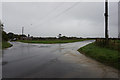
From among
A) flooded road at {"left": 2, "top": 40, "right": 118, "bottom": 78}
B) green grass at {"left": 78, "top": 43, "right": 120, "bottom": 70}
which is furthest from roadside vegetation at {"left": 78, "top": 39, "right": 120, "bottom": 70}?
flooded road at {"left": 2, "top": 40, "right": 118, "bottom": 78}

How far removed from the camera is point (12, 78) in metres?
4.46

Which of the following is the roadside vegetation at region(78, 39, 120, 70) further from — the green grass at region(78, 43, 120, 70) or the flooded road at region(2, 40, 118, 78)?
the flooded road at region(2, 40, 118, 78)

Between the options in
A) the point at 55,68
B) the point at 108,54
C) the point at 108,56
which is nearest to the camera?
the point at 55,68

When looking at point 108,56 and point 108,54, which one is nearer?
point 108,56

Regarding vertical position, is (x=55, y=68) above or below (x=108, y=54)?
below

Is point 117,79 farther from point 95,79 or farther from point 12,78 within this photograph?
point 12,78

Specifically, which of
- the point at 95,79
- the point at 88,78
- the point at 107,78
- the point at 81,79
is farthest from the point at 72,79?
the point at 107,78

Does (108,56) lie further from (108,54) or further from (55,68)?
(55,68)

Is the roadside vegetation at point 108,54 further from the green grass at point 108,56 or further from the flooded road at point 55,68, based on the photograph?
the flooded road at point 55,68

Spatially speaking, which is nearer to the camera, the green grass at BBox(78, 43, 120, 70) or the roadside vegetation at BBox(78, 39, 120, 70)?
the green grass at BBox(78, 43, 120, 70)

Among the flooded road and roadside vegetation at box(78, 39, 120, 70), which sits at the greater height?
roadside vegetation at box(78, 39, 120, 70)

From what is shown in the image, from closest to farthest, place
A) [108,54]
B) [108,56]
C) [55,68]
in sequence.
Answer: [55,68]
[108,56]
[108,54]

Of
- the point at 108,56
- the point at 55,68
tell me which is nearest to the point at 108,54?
the point at 108,56

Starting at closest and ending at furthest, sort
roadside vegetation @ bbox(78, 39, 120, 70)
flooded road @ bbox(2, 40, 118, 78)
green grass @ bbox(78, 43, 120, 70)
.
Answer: flooded road @ bbox(2, 40, 118, 78) → green grass @ bbox(78, 43, 120, 70) → roadside vegetation @ bbox(78, 39, 120, 70)
